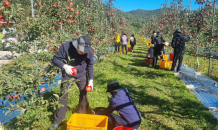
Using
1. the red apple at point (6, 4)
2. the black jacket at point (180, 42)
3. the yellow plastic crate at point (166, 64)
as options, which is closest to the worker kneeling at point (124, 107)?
the red apple at point (6, 4)

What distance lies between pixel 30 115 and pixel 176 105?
349 centimetres

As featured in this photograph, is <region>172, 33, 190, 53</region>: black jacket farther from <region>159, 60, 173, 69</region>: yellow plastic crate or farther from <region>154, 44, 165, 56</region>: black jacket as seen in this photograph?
<region>159, 60, 173, 69</region>: yellow plastic crate

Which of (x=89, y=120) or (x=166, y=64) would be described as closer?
(x=89, y=120)

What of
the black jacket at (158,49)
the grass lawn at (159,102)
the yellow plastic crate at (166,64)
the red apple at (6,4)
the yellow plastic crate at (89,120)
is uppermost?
the red apple at (6,4)

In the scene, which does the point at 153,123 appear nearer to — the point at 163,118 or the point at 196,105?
the point at 163,118

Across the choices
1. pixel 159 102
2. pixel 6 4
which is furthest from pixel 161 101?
pixel 6 4

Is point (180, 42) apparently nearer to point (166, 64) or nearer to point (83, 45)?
point (166, 64)

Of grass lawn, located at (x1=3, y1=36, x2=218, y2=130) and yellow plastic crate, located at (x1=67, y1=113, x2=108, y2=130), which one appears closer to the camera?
yellow plastic crate, located at (x1=67, y1=113, x2=108, y2=130)

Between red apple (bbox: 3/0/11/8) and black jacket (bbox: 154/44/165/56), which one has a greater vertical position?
red apple (bbox: 3/0/11/8)

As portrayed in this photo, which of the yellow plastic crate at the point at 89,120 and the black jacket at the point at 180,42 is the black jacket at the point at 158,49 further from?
the yellow plastic crate at the point at 89,120

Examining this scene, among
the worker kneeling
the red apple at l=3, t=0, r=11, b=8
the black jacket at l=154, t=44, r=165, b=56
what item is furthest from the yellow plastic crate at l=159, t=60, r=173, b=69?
the red apple at l=3, t=0, r=11, b=8

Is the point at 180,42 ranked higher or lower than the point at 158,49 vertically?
higher

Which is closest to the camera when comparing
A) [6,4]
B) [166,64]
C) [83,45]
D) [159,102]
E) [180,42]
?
[6,4]

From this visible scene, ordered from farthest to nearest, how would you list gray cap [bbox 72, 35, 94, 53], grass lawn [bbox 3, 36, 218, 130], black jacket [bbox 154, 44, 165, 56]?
black jacket [bbox 154, 44, 165, 56], grass lawn [bbox 3, 36, 218, 130], gray cap [bbox 72, 35, 94, 53]
